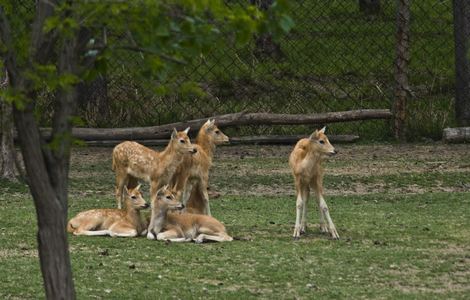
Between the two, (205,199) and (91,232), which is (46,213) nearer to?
(91,232)

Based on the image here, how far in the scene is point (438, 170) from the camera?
16641mm

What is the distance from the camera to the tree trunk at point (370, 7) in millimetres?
26031

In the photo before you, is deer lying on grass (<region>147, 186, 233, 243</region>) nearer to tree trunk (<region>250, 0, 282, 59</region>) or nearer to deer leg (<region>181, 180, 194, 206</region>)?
deer leg (<region>181, 180, 194, 206</region>)

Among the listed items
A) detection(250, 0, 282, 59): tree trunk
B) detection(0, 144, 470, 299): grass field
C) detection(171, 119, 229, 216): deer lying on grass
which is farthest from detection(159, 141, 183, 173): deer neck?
detection(250, 0, 282, 59): tree trunk

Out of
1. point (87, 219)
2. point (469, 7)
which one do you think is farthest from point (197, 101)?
point (87, 219)

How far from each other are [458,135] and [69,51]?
12.5 m

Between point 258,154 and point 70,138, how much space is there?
11290 millimetres

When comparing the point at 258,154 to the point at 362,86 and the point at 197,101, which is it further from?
the point at 362,86

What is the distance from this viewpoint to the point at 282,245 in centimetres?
1143

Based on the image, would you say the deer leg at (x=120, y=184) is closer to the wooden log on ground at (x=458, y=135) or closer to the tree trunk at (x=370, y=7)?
the wooden log on ground at (x=458, y=135)

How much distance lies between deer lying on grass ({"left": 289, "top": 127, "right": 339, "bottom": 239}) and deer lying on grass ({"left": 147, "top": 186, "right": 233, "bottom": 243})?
0.76m

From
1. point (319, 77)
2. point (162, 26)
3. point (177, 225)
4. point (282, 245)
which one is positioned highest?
point (162, 26)

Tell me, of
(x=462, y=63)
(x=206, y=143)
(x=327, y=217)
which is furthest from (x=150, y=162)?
(x=462, y=63)

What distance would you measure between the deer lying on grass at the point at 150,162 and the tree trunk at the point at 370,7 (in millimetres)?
12721
